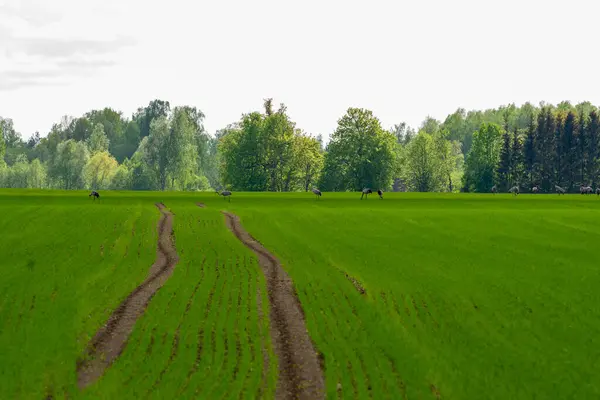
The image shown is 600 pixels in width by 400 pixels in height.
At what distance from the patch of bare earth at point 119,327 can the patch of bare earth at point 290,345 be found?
5503 mm

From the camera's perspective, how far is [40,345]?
20.7 meters

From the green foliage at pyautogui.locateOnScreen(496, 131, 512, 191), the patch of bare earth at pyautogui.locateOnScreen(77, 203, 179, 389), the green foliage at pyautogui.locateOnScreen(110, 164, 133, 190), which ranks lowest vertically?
the patch of bare earth at pyautogui.locateOnScreen(77, 203, 179, 389)

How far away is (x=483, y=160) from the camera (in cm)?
15525

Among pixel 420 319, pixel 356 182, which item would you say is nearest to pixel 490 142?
pixel 356 182

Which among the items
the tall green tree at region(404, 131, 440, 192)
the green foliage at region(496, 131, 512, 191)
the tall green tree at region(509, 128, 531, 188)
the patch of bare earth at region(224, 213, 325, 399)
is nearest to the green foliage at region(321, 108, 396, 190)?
the tall green tree at region(404, 131, 440, 192)

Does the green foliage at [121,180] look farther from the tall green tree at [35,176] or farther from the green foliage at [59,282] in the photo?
the green foliage at [59,282]

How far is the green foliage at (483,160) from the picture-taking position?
14475 cm

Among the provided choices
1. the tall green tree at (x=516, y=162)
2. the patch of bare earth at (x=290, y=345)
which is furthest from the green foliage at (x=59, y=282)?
the tall green tree at (x=516, y=162)

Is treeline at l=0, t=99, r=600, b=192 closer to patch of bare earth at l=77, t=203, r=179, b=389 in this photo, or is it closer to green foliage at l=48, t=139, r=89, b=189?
green foliage at l=48, t=139, r=89, b=189

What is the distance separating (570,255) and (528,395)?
22.4 metres

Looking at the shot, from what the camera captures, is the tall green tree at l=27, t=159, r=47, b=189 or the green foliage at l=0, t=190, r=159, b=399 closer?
the green foliage at l=0, t=190, r=159, b=399

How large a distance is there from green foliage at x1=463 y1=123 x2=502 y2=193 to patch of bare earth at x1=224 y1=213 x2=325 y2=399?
4830 inches

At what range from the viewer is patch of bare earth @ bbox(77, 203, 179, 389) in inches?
733

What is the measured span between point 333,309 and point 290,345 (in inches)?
193
